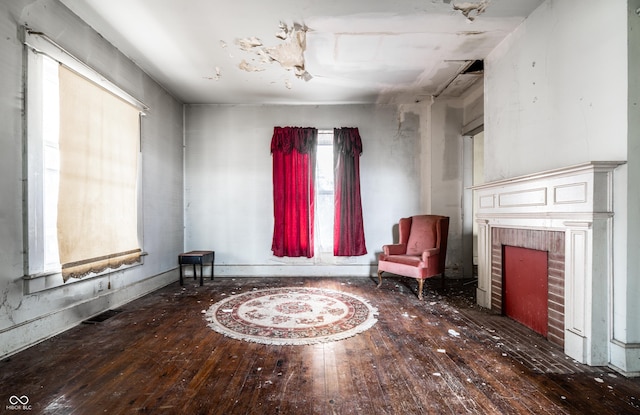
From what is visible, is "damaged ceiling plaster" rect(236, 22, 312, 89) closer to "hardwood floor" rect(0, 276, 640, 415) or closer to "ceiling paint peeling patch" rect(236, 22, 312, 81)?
"ceiling paint peeling patch" rect(236, 22, 312, 81)

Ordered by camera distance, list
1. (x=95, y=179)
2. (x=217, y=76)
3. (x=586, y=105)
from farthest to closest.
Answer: (x=217, y=76)
(x=95, y=179)
(x=586, y=105)

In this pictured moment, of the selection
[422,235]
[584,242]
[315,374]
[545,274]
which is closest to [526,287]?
[545,274]

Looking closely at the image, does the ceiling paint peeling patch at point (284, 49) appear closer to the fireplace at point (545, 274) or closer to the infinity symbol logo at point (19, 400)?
the fireplace at point (545, 274)

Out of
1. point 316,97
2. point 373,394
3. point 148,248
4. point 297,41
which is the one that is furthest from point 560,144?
point 148,248

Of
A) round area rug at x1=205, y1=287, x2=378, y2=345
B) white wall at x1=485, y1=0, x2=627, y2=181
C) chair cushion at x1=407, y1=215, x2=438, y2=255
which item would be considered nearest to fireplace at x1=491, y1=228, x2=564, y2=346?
white wall at x1=485, y1=0, x2=627, y2=181

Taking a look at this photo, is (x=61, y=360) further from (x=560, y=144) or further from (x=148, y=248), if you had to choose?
(x=560, y=144)

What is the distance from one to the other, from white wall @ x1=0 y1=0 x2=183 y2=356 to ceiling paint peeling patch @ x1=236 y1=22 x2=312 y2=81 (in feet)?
4.80

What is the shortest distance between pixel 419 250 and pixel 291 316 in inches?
88.0

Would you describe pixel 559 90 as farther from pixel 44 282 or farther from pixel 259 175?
pixel 44 282

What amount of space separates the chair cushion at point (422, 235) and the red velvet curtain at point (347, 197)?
A: 839 millimetres

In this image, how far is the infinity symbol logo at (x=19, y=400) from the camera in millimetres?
1649

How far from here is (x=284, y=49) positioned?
3477mm

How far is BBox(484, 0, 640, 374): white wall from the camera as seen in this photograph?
1.97 m

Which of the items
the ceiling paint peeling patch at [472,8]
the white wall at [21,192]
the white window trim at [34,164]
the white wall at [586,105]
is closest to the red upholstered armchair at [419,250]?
the white wall at [586,105]
